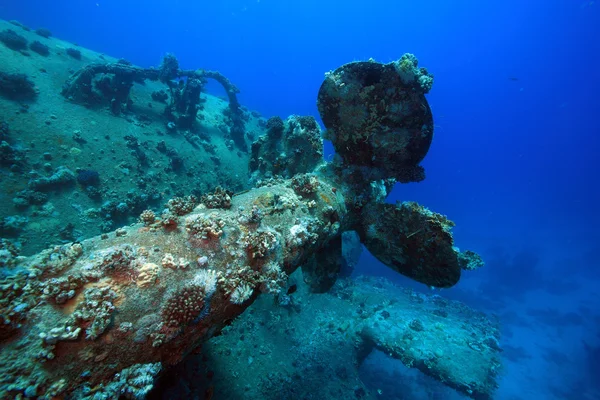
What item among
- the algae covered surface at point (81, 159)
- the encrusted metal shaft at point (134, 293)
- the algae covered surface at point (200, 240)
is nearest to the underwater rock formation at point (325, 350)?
the algae covered surface at point (200, 240)

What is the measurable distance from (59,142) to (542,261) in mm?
65203

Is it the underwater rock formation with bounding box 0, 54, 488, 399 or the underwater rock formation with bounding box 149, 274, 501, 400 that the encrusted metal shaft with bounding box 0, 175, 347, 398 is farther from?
the underwater rock formation with bounding box 149, 274, 501, 400

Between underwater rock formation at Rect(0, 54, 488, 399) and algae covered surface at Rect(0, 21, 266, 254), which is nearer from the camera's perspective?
underwater rock formation at Rect(0, 54, 488, 399)

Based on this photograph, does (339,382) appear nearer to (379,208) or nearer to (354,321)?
(354,321)

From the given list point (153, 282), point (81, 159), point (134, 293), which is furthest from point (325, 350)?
point (81, 159)

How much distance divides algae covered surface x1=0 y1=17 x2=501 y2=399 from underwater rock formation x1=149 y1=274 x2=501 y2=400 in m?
0.07

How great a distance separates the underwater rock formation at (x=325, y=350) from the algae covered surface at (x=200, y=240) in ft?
0.24

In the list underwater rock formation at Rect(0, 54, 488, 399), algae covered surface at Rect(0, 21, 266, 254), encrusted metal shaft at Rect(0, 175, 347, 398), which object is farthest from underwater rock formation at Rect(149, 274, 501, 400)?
algae covered surface at Rect(0, 21, 266, 254)

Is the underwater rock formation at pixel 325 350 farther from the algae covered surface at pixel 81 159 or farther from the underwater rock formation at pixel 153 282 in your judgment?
the algae covered surface at pixel 81 159

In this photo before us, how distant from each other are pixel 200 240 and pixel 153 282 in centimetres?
98

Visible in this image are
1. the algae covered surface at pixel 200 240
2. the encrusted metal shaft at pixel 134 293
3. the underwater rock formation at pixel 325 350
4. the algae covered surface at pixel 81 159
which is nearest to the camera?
the encrusted metal shaft at pixel 134 293

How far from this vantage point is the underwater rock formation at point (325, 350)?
28.9 feet

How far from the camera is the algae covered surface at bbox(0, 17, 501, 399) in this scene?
3.43 m

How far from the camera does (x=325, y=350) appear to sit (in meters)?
12.4
